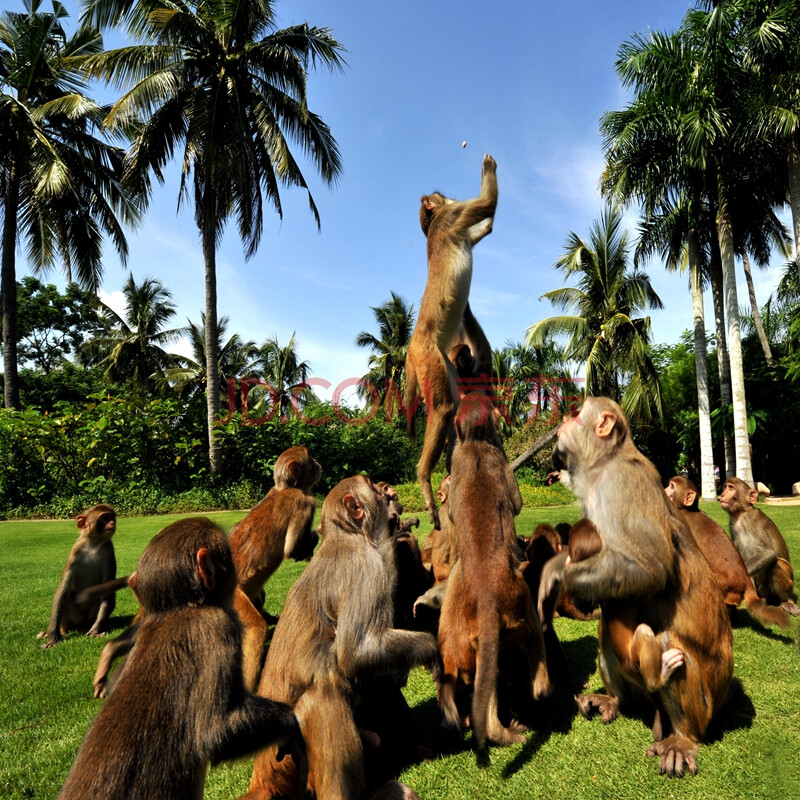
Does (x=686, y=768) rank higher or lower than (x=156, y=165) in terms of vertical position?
lower

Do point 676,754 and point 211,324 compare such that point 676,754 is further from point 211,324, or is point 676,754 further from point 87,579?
point 211,324

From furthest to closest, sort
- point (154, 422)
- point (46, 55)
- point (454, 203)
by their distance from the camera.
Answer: point (46, 55) < point (154, 422) < point (454, 203)

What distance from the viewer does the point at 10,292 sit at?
22.5 m

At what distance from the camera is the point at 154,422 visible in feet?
70.8

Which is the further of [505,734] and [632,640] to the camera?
[505,734]

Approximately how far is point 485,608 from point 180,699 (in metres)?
2.06

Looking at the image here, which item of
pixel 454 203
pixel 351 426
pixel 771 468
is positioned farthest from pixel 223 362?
pixel 454 203

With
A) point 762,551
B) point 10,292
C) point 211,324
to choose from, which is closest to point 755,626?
point 762,551

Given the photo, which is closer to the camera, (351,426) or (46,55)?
(46,55)

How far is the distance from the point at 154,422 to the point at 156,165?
9640 mm

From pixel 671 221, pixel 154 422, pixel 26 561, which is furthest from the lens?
pixel 671 221

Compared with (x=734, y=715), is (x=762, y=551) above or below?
above

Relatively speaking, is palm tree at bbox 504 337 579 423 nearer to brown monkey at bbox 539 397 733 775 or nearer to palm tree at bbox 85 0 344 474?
palm tree at bbox 85 0 344 474

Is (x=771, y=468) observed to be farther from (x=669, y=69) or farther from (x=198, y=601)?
(x=198, y=601)
